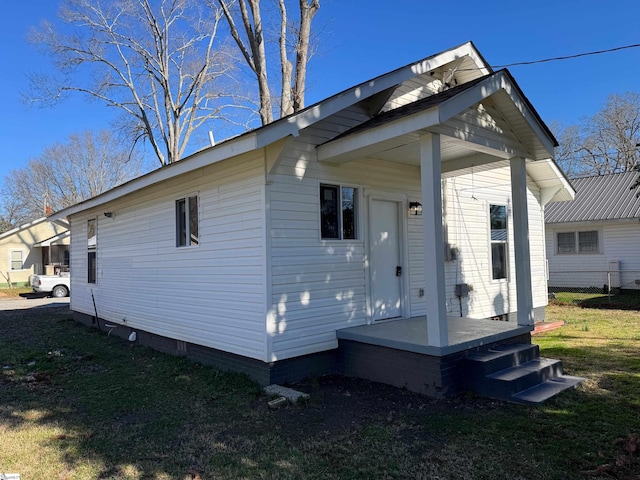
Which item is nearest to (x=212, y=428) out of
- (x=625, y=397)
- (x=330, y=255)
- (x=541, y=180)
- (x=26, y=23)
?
(x=330, y=255)

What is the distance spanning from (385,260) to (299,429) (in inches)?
129

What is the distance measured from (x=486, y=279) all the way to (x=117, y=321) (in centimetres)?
783

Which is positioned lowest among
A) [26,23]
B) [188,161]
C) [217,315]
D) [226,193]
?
[217,315]

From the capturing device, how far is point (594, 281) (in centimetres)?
1703

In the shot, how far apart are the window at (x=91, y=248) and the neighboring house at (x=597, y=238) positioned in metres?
16.1

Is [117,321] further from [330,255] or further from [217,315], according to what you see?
[330,255]

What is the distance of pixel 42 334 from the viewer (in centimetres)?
1030

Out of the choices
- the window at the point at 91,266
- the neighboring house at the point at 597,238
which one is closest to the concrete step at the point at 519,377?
the window at the point at 91,266

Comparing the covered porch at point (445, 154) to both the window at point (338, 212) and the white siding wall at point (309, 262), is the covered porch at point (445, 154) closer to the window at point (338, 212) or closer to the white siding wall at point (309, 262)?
the white siding wall at point (309, 262)

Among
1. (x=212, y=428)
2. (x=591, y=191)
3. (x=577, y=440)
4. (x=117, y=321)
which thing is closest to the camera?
(x=577, y=440)

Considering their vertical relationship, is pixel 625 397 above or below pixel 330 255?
below

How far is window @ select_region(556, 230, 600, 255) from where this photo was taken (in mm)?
17433

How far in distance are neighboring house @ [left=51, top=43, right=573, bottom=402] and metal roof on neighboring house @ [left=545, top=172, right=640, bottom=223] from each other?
11.0 metres

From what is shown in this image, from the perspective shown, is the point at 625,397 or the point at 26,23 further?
the point at 26,23
